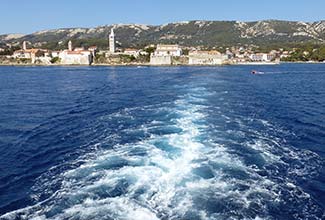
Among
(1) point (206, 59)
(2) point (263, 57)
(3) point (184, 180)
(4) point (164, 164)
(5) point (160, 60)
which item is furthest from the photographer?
(2) point (263, 57)

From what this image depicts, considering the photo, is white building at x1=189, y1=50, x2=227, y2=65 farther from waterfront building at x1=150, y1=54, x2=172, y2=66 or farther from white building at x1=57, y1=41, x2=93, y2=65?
white building at x1=57, y1=41, x2=93, y2=65

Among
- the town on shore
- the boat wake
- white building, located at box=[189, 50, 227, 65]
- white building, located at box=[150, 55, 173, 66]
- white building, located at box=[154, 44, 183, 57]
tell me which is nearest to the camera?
the boat wake

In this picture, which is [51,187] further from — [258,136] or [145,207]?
[258,136]

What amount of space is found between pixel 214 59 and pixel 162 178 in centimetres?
14731

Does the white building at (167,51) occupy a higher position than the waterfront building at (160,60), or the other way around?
the white building at (167,51)

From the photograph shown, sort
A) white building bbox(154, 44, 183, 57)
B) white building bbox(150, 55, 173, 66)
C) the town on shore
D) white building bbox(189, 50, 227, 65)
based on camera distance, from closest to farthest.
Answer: white building bbox(150, 55, 173, 66)
white building bbox(189, 50, 227, 65)
the town on shore
white building bbox(154, 44, 183, 57)

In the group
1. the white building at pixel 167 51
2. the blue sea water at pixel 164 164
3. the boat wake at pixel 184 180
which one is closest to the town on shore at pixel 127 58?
the white building at pixel 167 51

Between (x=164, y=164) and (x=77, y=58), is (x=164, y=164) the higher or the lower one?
the higher one

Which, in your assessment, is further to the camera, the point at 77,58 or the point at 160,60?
the point at 77,58

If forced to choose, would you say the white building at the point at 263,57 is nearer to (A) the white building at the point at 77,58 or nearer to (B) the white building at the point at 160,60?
(B) the white building at the point at 160,60

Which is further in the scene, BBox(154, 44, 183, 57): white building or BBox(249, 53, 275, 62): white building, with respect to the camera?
BBox(249, 53, 275, 62): white building

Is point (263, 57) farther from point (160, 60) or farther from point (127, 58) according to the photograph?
point (127, 58)

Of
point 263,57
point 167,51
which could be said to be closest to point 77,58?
point 167,51

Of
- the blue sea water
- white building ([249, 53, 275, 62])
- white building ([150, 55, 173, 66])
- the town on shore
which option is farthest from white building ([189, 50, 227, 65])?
the blue sea water
